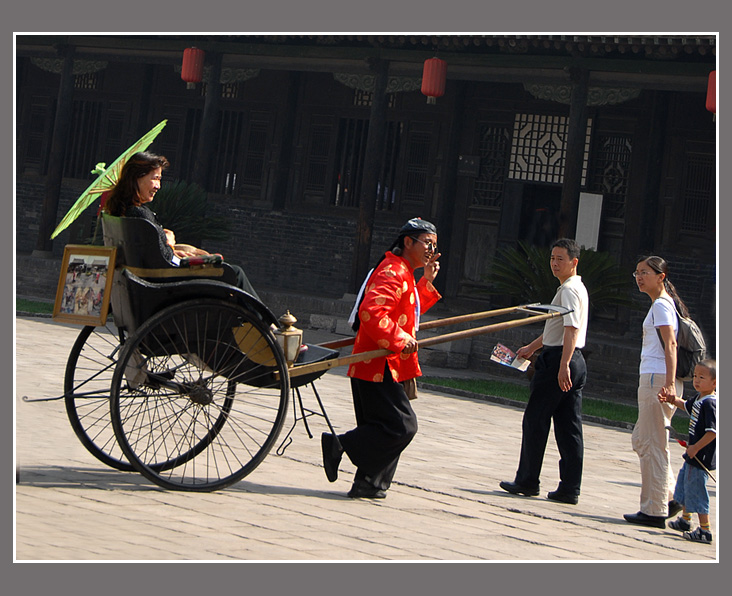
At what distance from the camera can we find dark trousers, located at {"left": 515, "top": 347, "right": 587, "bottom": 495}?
673cm

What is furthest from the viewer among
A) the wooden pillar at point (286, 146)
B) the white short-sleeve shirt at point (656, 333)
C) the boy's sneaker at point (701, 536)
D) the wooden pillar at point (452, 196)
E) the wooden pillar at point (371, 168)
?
the wooden pillar at point (286, 146)

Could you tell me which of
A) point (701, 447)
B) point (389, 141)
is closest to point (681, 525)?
point (701, 447)

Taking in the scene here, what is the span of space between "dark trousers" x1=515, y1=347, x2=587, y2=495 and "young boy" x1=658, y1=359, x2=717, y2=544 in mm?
789

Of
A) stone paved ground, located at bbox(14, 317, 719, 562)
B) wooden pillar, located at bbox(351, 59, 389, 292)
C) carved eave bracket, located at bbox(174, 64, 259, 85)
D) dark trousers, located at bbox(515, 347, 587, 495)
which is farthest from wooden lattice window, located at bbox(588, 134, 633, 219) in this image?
dark trousers, located at bbox(515, 347, 587, 495)

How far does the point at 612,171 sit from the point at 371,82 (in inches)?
147

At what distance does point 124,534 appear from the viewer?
4.62m

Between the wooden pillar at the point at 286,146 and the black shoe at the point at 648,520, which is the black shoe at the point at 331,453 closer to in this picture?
the black shoe at the point at 648,520

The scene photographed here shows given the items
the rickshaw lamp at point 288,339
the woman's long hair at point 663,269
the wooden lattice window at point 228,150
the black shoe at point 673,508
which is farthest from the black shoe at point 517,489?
the wooden lattice window at point 228,150

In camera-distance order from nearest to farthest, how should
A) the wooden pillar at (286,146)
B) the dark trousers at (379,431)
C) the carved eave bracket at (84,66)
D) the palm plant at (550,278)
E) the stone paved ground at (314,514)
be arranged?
the stone paved ground at (314,514), the dark trousers at (379,431), the palm plant at (550,278), the wooden pillar at (286,146), the carved eave bracket at (84,66)

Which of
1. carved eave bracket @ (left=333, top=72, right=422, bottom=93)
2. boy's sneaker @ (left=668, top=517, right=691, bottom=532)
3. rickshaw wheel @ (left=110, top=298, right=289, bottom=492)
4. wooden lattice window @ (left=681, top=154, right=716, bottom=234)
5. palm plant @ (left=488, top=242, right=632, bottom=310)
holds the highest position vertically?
carved eave bracket @ (left=333, top=72, right=422, bottom=93)

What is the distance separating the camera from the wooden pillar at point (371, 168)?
16.2 meters

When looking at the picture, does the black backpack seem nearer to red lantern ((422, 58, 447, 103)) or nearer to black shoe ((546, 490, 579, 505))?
black shoe ((546, 490, 579, 505))

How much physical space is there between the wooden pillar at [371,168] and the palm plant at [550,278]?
293 cm

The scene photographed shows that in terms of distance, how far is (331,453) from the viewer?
20.0ft
